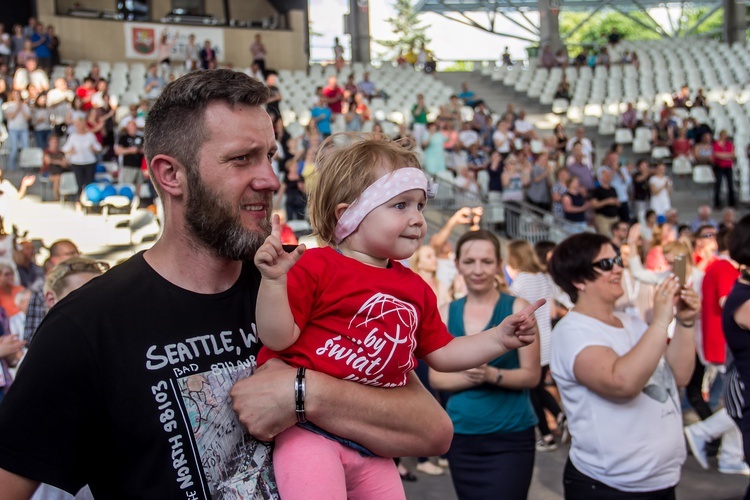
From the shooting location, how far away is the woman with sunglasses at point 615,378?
129 inches

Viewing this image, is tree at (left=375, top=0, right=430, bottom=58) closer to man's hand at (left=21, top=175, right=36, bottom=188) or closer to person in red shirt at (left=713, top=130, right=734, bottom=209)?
person in red shirt at (left=713, top=130, right=734, bottom=209)

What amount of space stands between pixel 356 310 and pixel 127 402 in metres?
0.63

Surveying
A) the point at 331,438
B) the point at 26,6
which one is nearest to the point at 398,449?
the point at 331,438

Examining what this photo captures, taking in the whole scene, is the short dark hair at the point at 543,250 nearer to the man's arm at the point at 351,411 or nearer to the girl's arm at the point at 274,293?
the man's arm at the point at 351,411

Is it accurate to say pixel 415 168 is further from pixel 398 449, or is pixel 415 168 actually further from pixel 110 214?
pixel 110 214

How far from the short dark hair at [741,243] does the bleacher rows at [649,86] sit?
14422 millimetres

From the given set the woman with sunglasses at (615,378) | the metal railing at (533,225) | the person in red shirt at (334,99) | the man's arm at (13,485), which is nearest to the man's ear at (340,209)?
the man's arm at (13,485)

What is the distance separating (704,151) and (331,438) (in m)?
17.0

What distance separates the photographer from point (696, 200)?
17.4 m

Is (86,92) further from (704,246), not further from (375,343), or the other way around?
(375,343)

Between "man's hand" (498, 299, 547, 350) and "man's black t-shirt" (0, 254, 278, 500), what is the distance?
2.48 ft

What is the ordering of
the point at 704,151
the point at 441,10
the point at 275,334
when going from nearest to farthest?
the point at 275,334 → the point at 704,151 → the point at 441,10

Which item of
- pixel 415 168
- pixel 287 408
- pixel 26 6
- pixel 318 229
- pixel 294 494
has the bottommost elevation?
pixel 294 494

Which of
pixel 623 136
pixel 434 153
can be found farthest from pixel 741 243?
pixel 623 136
